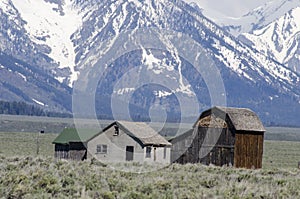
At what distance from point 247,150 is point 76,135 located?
19.1m

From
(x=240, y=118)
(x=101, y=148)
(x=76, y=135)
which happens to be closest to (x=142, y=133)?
(x=101, y=148)

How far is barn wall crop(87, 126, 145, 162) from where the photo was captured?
63500 mm

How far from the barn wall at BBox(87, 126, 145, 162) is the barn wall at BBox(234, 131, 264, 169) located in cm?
1122

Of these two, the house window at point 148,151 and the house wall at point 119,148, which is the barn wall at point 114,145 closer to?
the house wall at point 119,148

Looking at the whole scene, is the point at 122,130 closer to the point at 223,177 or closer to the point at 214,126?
the point at 214,126

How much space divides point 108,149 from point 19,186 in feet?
123

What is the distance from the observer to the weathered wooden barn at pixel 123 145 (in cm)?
6344

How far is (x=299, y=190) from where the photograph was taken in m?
29.5

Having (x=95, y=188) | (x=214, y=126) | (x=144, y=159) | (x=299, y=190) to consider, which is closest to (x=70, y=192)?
(x=95, y=188)

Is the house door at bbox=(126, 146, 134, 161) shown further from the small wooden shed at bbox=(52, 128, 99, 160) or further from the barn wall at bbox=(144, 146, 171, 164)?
the small wooden shed at bbox=(52, 128, 99, 160)

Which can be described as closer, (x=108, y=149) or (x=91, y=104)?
(x=91, y=104)

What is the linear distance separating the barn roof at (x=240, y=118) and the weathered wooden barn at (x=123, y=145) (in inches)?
373

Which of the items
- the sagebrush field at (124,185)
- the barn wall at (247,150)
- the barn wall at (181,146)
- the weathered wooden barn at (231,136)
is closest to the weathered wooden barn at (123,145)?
the barn wall at (181,146)

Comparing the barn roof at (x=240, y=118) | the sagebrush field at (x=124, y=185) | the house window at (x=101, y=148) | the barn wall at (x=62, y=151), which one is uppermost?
the barn roof at (x=240, y=118)
